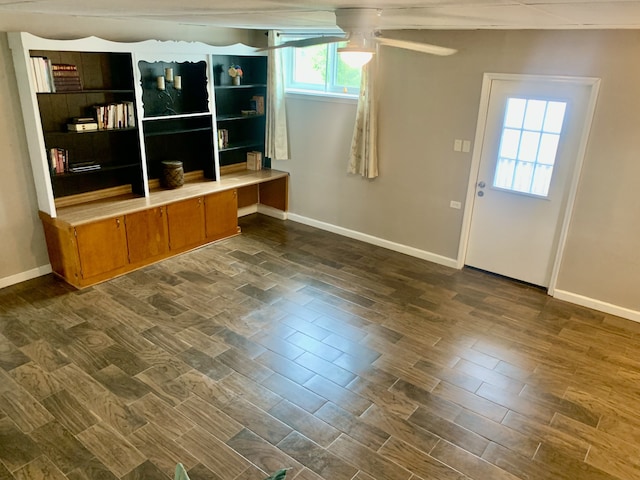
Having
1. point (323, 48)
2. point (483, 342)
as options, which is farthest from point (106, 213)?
point (483, 342)

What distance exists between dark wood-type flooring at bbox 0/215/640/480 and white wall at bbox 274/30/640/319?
55 centimetres

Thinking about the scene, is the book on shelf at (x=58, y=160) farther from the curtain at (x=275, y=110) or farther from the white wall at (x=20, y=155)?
the curtain at (x=275, y=110)

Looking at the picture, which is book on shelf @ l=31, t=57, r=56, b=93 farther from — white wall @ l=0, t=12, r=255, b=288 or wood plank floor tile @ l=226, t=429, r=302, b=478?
wood plank floor tile @ l=226, t=429, r=302, b=478

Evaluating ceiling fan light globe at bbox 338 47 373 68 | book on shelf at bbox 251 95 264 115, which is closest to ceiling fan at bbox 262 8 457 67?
ceiling fan light globe at bbox 338 47 373 68

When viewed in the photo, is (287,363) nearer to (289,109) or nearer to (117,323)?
(117,323)

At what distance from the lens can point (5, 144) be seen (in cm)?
417

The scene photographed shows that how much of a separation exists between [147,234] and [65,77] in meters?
1.64

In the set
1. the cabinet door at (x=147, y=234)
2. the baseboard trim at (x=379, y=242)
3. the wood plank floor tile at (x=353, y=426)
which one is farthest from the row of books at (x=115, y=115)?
the wood plank floor tile at (x=353, y=426)

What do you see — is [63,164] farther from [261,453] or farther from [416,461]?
[416,461]

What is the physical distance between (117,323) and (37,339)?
59cm

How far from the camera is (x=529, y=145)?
14.8 ft

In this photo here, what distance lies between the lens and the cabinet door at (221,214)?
5504 millimetres

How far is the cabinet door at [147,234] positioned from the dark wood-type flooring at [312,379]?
0.75 ft

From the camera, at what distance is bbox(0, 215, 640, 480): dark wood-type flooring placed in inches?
107
